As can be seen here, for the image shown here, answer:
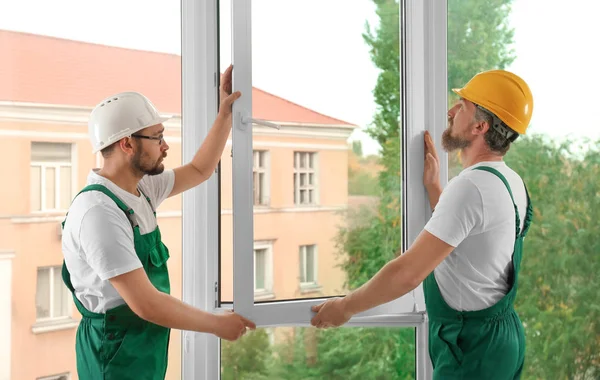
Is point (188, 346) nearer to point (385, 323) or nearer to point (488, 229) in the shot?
point (385, 323)

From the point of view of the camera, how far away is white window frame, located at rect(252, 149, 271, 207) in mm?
2027

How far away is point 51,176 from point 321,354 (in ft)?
3.62

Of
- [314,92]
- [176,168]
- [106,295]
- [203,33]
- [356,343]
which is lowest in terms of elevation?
[356,343]

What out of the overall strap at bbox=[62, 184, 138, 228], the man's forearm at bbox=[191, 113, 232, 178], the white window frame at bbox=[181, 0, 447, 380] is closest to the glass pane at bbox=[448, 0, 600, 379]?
the white window frame at bbox=[181, 0, 447, 380]

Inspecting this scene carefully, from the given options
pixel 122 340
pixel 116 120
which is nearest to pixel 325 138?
pixel 116 120

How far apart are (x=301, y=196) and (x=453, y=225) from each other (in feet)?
1.90

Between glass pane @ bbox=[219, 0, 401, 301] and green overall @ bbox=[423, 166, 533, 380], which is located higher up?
glass pane @ bbox=[219, 0, 401, 301]

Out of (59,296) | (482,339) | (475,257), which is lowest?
(482,339)

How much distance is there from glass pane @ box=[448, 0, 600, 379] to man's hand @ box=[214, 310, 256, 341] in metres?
1.12

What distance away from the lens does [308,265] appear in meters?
2.14

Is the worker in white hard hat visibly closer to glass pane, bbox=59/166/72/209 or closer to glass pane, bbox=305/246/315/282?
glass pane, bbox=59/166/72/209

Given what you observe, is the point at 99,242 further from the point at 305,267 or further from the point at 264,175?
the point at 305,267

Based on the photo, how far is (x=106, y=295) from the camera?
1.76 m

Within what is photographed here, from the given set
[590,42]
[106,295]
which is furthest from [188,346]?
[590,42]
